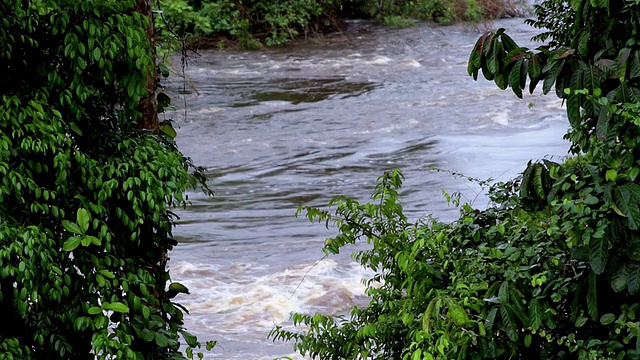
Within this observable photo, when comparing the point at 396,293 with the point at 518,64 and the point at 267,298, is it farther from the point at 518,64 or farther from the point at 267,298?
the point at 267,298

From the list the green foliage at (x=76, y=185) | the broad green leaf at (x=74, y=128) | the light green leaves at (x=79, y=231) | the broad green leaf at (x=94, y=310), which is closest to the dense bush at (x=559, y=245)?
the green foliage at (x=76, y=185)

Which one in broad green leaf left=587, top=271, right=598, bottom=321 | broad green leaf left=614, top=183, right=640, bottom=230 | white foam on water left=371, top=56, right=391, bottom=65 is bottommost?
white foam on water left=371, top=56, right=391, bottom=65

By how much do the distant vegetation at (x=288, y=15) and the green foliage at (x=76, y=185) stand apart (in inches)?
765

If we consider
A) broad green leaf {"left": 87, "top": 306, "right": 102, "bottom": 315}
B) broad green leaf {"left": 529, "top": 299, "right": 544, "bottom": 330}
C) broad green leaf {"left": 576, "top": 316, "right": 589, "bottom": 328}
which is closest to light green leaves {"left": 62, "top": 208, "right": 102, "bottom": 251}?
broad green leaf {"left": 87, "top": 306, "right": 102, "bottom": 315}

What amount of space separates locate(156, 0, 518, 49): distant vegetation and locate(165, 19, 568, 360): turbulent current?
703 mm

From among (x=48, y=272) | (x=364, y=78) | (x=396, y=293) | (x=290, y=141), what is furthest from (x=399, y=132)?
(x=48, y=272)

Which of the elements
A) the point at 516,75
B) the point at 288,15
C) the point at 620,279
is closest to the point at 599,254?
the point at 620,279

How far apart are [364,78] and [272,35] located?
16.6ft

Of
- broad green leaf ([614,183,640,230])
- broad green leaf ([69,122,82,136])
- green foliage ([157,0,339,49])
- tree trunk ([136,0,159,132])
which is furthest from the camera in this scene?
green foliage ([157,0,339,49])

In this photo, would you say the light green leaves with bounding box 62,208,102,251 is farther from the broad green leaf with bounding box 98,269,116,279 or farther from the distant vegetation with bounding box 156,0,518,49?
the distant vegetation with bounding box 156,0,518,49

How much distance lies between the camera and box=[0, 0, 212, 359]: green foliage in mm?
4645

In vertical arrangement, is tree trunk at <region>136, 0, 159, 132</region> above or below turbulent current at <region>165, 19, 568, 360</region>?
above

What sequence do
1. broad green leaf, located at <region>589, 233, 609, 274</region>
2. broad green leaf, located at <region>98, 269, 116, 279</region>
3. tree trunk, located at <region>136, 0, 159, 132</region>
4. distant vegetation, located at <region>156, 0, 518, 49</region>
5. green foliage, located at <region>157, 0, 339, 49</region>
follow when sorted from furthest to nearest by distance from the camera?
1. green foliage, located at <region>157, 0, 339, 49</region>
2. distant vegetation, located at <region>156, 0, 518, 49</region>
3. tree trunk, located at <region>136, 0, 159, 132</region>
4. broad green leaf, located at <region>98, 269, 116, 279</region>
5. broad green leaf, located at <region>589, 233, 609, 274</region>

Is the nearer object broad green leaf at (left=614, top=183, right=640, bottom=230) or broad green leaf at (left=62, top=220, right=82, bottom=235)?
broad green leaf at (left=614, top=183, right=640, bottom=230)
